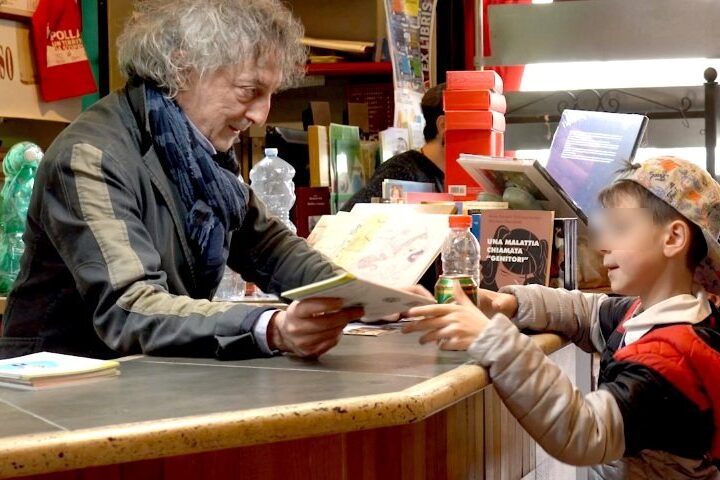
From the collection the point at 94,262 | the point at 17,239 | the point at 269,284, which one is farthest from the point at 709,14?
the point at 94,262

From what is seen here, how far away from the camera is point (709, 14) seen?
3.96 metres

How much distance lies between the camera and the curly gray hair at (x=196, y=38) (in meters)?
2.27

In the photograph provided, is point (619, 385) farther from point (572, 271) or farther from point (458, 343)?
point (572, 271)

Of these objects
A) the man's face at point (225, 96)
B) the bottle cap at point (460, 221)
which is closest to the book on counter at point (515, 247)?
the bottle cap at point (460, 221)

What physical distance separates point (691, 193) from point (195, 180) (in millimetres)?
986

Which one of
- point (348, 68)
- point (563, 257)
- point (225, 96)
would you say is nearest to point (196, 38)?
point (225, 96)

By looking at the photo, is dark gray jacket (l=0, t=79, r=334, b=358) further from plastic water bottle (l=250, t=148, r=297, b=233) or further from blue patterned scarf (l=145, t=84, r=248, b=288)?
plastic water bottle (l=250, t=148, r=297, b=233)

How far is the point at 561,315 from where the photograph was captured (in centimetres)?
224

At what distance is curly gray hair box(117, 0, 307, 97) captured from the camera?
7.45 ft

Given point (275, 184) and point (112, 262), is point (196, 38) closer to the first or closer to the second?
point (112, 262)

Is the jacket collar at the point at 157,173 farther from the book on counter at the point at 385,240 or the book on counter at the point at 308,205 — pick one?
the book on counter at the point at 308,205

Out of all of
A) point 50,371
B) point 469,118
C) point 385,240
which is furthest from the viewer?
point 469,118

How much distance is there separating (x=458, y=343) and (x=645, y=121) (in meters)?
1.39

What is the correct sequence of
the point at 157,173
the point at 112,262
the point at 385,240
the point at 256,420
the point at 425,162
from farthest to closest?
the point at 425,162 < the point at 385,240 < the point at 157,173 < the point at 112,262 < the point at 256,420
